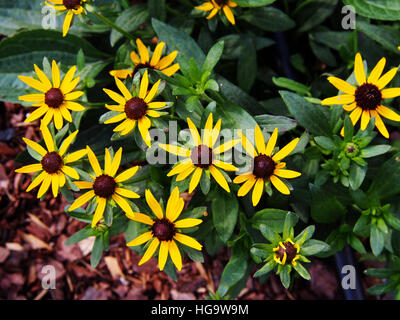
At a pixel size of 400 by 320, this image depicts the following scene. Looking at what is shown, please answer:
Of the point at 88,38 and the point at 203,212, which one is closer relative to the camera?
the point at 203,212

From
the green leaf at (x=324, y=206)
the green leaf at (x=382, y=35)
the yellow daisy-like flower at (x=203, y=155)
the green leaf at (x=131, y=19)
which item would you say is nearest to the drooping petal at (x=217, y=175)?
the yellow daisy-like flower at (x=203, y=155)

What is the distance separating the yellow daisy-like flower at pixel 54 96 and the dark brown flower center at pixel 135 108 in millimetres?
150

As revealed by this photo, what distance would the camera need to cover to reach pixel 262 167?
1121 millimetres

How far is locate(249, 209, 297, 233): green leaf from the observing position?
1.26 meters

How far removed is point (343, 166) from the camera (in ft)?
3.95

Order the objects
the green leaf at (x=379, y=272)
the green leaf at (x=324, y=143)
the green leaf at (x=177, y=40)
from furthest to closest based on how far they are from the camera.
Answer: the green leaf at (x=177, y=40) → the green leaf at (x=379, y=272) → the green leaf at (x=324, y=143)

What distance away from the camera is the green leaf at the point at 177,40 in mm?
1435

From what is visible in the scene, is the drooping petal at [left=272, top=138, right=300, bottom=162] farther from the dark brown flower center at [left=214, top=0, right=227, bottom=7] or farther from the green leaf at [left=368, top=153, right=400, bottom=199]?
the dark brown flower center at [left=214, top=0, right=227, bottom=7]

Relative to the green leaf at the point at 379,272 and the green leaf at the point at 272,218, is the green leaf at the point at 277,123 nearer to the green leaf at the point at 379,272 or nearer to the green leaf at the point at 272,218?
the green leaf at the point at 272,218

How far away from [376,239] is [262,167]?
45cm
